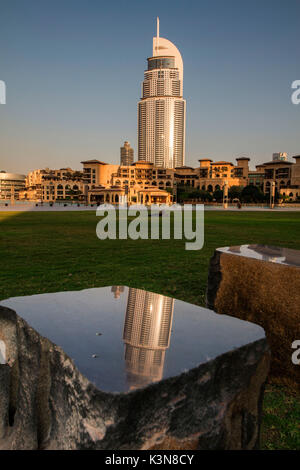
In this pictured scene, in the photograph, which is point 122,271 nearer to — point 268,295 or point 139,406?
point 268,295

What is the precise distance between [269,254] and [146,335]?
219cm

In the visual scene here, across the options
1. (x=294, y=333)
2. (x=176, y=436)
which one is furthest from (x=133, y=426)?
(x=294, y=333)

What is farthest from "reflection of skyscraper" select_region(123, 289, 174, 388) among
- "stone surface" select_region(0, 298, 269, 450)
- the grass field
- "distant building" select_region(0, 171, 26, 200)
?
"distant building" select_region(0, 171, 26, 200)

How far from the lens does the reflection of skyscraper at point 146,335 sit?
4.88 ft

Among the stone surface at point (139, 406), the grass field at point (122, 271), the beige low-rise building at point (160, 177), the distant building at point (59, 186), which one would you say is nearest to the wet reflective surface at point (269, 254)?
the grass field at point (122, 271)

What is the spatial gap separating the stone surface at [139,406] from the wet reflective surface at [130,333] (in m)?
0.05

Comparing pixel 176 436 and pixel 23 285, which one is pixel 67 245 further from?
pixel 176 436

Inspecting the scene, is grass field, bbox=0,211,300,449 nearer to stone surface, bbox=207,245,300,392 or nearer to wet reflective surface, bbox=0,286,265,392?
stone surface, bbox=207,245,300,392

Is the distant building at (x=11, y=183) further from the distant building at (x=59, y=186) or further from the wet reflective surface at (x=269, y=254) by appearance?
the wet reflective surface at (x=269, y=254)

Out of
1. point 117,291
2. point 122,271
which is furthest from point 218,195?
point 117,291

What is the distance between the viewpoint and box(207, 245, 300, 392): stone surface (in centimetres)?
297

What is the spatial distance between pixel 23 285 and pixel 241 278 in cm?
415

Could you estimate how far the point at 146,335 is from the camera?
→ 1.93m

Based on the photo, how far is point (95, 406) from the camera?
1.36 metres
